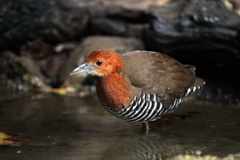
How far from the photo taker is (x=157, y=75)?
6.03 meters

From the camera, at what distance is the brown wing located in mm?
5871

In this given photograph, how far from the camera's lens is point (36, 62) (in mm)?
9719

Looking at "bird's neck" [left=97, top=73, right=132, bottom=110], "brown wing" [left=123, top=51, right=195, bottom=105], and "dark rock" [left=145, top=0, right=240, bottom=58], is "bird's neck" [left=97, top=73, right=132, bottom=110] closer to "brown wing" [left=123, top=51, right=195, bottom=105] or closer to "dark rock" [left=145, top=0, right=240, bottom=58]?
"brown wing" [left=123, top=51, right=195, bottom=105]

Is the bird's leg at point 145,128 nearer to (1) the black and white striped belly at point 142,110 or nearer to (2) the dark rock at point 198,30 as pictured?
(1) the black and white striped belly at point 142,110

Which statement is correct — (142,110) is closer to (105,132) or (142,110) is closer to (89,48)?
(105,132)

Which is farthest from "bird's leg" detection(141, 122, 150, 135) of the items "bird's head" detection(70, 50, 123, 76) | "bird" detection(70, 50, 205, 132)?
"bird's head" detection(70, 50, 123, 76)

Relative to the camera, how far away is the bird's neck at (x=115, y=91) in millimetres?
5668

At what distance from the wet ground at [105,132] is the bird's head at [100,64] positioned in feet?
2.26

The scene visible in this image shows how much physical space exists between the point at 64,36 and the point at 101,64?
4446mm

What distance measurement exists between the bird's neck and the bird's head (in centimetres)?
7

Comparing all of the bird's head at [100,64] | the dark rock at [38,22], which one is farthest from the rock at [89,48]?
the bird's head at [100,64]

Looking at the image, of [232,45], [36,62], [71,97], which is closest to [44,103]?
[71,97]

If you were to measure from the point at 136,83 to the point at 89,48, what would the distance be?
344 centimetres

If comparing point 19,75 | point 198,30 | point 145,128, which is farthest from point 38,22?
point 145,128
